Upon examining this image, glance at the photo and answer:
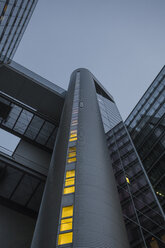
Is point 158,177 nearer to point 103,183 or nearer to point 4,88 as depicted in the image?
point 103,183

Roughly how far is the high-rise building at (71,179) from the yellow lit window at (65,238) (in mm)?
28

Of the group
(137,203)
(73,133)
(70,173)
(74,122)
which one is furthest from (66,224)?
(74,122)

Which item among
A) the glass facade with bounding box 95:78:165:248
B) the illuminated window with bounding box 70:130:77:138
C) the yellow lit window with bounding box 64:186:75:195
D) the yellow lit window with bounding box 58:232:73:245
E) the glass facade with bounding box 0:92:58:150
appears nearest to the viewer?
the yellow lit window with bounding box 58:232:73:245

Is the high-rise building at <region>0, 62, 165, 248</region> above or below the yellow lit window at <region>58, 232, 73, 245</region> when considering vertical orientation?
above

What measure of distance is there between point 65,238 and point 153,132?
30.4 m

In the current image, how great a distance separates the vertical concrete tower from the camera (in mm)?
12648

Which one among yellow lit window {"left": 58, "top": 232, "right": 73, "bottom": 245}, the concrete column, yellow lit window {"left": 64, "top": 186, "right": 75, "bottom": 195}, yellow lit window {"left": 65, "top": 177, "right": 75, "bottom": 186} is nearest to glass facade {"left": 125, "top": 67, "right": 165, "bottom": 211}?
the concrete column

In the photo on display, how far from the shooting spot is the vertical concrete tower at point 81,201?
41.5ft

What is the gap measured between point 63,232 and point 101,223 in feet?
8.01

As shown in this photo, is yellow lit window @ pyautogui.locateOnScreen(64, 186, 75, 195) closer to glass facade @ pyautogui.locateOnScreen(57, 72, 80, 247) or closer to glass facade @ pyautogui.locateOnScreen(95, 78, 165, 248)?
glass facade @ pyautogui.locateOnScreen(57, 72, 80, 247)

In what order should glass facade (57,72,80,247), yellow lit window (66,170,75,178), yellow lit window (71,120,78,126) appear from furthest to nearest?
yellow lit window (71,120,78,126), yellow lit window (66,170,75,178), glass facade (57,72,80,247)

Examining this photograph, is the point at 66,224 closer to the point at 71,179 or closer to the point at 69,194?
the point at 69,194

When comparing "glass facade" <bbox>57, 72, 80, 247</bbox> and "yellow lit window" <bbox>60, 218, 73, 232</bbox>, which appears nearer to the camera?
"glass facade" <bbox>57, 72, 80, 247</bbox>

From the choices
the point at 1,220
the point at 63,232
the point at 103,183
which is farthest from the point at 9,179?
the point at 63,232
